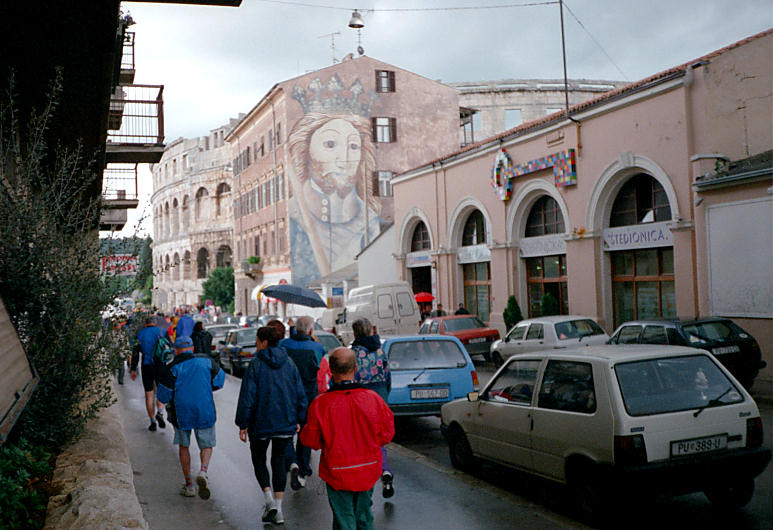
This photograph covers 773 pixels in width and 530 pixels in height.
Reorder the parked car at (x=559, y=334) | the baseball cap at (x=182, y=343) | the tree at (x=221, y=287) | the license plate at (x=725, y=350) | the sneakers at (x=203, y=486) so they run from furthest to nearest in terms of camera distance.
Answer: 1. the tree at (x=221, y=287)
2. the parked car at (x=559, y=334)
3. the license plate at (x=725, y=350)
4. the baseball cap at (x=182, y=343)
5. the sneakers at (x=203, y=486)

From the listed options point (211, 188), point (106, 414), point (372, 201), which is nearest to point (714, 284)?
point (106, 414)

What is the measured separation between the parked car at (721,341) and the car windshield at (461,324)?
8.99 meters

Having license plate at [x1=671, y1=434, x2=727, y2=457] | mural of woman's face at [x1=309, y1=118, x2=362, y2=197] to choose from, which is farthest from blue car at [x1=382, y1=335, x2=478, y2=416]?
mural of woman's face at [x1=309, y1=118, x2=362, y2=197]

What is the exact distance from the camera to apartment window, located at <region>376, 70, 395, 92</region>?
151ft

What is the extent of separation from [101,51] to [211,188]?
7248 centimetres

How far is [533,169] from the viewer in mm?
25766

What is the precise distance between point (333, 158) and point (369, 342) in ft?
123

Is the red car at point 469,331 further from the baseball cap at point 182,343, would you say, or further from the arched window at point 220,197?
the arched window at point 220,197

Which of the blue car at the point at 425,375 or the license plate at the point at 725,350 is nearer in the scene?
the blue car at the point at 425,375

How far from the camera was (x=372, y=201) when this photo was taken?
45594mm

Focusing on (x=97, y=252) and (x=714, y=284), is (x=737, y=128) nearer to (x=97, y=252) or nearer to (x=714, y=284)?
(x=714, y=284)

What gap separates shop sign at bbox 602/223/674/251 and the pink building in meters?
0.04

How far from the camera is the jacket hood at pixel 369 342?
8039 millimetres

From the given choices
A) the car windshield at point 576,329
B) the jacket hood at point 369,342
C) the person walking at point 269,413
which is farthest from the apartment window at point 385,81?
the person walking at point 269,413
